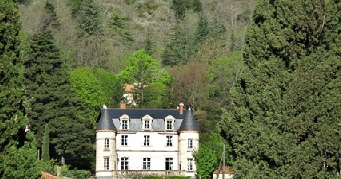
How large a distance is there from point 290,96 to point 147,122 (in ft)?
152

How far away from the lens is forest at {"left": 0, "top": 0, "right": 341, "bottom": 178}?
87.5ft

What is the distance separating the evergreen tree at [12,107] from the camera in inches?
976

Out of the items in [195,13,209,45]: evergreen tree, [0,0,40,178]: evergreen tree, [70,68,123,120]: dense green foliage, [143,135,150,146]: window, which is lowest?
[0,0,40,178]: evergreen tree

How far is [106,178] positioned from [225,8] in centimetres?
8340

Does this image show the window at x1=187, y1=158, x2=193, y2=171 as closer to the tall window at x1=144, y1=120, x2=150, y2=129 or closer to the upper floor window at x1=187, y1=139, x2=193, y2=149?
the upper floor window at x1=187, y1=139, x2=193, y2=149

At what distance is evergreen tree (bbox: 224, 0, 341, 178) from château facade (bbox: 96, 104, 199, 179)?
43.3m

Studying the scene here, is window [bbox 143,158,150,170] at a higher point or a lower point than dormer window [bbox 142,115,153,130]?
lower

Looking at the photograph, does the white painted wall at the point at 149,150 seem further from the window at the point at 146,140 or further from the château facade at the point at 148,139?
the window at the point at 146,140

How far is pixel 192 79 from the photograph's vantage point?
3442 inches

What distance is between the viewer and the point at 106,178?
2758 inches

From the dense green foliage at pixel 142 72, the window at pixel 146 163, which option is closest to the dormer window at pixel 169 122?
the window at pixel 146 163

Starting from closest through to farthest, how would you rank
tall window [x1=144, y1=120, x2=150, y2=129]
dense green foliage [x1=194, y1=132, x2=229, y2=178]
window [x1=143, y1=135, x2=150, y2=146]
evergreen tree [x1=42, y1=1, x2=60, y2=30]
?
dense green foliage [x1=194, y1=132, x2=229, y2=178]
tall window [x1=144, y1=120, x2=150, y2=129]
window [x1=143, y1=135, x2=150, y2=146]
evergreen tree [x1=42, y1=1, x2=60, y2=30]

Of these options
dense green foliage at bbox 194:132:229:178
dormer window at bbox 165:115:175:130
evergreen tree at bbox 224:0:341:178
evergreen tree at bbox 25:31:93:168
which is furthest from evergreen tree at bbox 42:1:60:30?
evergreen tree at bbox 224:0:341:178

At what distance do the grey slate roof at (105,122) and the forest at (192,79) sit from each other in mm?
1511
